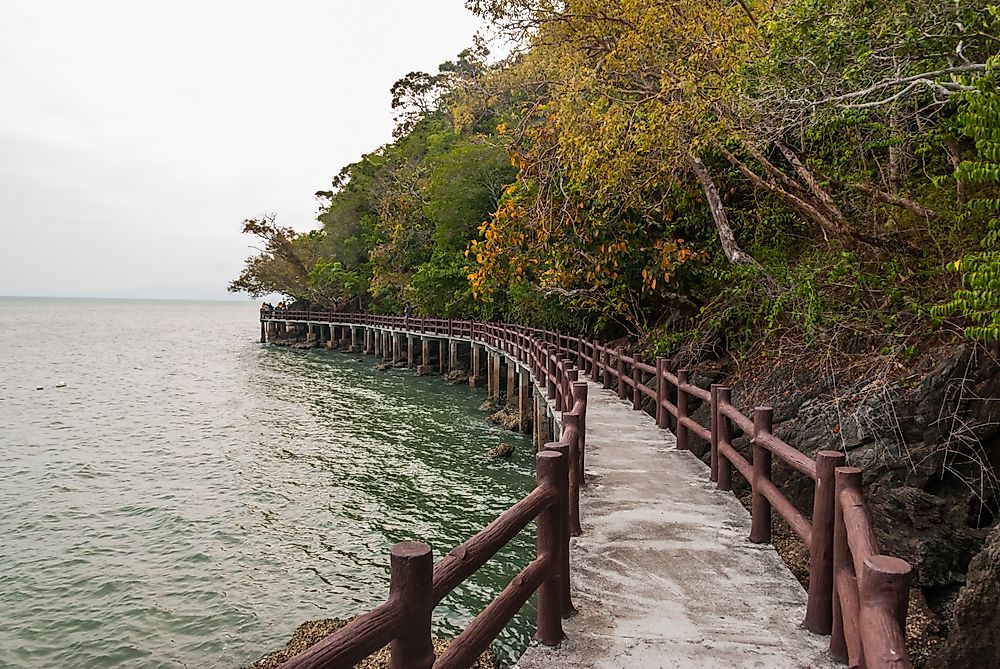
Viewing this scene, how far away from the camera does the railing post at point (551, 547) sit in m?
3.64

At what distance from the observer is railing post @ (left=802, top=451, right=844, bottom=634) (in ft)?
11.9

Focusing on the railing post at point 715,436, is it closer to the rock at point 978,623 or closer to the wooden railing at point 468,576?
the wooden railing at point 468,576

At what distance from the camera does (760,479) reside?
503 centimetres

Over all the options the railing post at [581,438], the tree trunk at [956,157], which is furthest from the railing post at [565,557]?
the tree trunk at [956,157]

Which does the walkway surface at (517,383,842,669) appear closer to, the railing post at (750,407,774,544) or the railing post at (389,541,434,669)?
the railing post at (750,407,774,544)

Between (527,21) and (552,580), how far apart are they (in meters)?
9.82

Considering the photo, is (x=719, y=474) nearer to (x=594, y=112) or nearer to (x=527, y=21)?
(x=594, y=112)

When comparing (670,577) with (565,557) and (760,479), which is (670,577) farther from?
(760,479)

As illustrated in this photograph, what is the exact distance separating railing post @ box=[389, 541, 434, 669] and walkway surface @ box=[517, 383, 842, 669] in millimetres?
1213

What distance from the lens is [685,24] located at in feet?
31.3

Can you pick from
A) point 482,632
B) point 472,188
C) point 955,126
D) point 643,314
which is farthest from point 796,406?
point 472,188

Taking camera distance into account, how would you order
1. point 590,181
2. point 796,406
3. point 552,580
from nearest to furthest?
point 552,580 → point 796,406 → point 590,181

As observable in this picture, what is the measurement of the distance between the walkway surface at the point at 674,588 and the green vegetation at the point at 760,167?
2.62m

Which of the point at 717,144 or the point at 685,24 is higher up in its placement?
the point at 685,24
